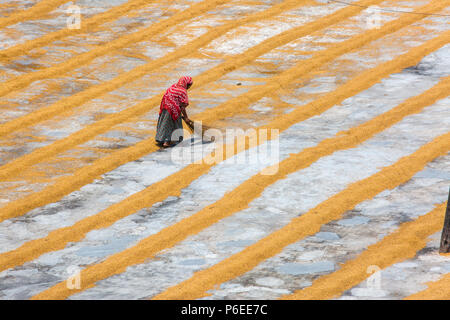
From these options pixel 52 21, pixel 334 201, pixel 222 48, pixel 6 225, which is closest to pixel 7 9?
pixel 52 21

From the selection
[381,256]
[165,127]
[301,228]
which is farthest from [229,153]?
[381,256]

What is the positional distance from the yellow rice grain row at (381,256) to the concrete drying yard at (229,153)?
0.03 m

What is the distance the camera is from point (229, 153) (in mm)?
10727

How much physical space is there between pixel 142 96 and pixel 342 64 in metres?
4.10

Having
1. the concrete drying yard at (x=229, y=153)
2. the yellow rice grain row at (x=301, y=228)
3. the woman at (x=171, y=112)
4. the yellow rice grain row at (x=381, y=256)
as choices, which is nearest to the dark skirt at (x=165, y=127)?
the woman at (x=171, y=112)

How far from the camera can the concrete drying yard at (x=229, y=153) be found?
7.65 m

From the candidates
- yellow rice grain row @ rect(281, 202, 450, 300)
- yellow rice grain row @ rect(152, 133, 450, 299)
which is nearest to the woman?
yellow rice grain row @ rect(152, 133, 450, 299)

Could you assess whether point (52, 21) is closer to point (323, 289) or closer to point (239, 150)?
point (239, 150)

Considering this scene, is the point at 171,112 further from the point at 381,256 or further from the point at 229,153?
the point at 381,256

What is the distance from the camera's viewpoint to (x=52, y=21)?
16609mm

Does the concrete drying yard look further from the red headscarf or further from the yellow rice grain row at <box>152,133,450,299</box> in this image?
the red headscarf

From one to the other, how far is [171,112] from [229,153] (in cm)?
116

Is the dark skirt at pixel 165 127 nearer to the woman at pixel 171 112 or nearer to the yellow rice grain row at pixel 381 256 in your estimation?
the woman at pixel 171 112

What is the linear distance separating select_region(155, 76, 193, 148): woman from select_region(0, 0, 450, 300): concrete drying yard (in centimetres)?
26
